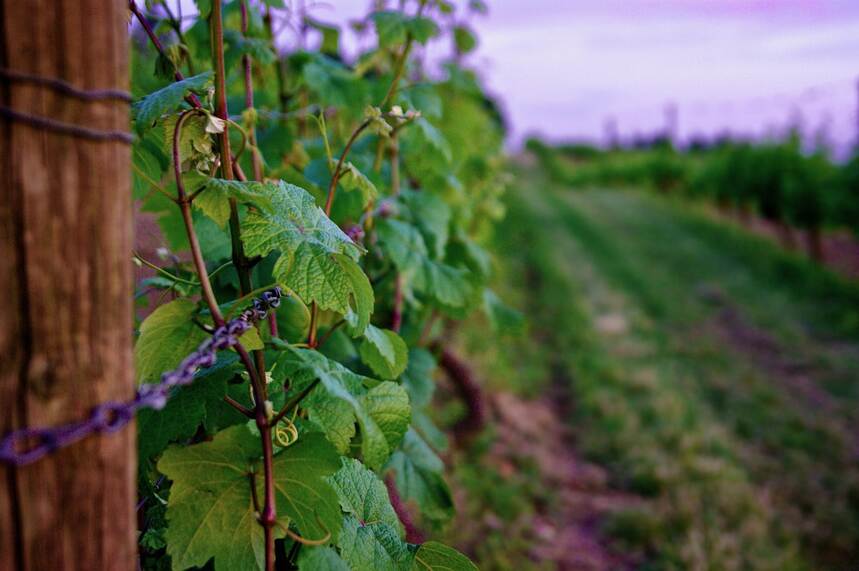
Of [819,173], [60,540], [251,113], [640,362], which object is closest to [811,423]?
[640,362]

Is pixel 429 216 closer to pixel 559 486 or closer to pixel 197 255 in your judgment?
pixel 197 255

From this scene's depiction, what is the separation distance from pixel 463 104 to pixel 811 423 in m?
4.14

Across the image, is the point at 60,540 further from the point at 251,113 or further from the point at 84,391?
the point at 251,113

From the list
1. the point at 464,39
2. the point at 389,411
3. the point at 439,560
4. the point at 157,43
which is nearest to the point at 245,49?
the point at 157,43

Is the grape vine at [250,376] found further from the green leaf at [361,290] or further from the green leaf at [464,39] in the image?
the green leaf at [464,39]

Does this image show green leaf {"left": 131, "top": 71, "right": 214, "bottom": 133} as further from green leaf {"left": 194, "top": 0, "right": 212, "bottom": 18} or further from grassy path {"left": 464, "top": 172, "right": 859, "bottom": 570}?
grassy path {"left": 464, "top": 172, "right": 859, "bottom": 570}

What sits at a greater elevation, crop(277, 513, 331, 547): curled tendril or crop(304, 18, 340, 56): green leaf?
crop(304, 18, 340, 56): green leaf

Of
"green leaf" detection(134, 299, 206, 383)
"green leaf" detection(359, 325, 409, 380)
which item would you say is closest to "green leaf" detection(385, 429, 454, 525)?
"green leaf" detection(359, 325, 409, 380)

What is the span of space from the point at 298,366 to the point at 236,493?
0.85ft

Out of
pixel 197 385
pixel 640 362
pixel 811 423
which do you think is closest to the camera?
pixel 197 385

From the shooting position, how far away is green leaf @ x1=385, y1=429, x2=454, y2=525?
80.0 inches

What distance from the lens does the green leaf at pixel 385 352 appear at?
4.56 feet

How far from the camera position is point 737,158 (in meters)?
21.5

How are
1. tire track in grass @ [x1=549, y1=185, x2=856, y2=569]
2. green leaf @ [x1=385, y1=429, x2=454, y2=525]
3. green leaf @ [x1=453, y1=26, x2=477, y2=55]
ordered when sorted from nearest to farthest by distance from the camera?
1. green leaf @ [x1=385, y1=429, x2=454, y2=525]
2. green leaf @ [x1=453, y1=26, x2=477, y2=55]
3. tire track in grass @ [x1=549, y1=185, x2=856, y2=569]
